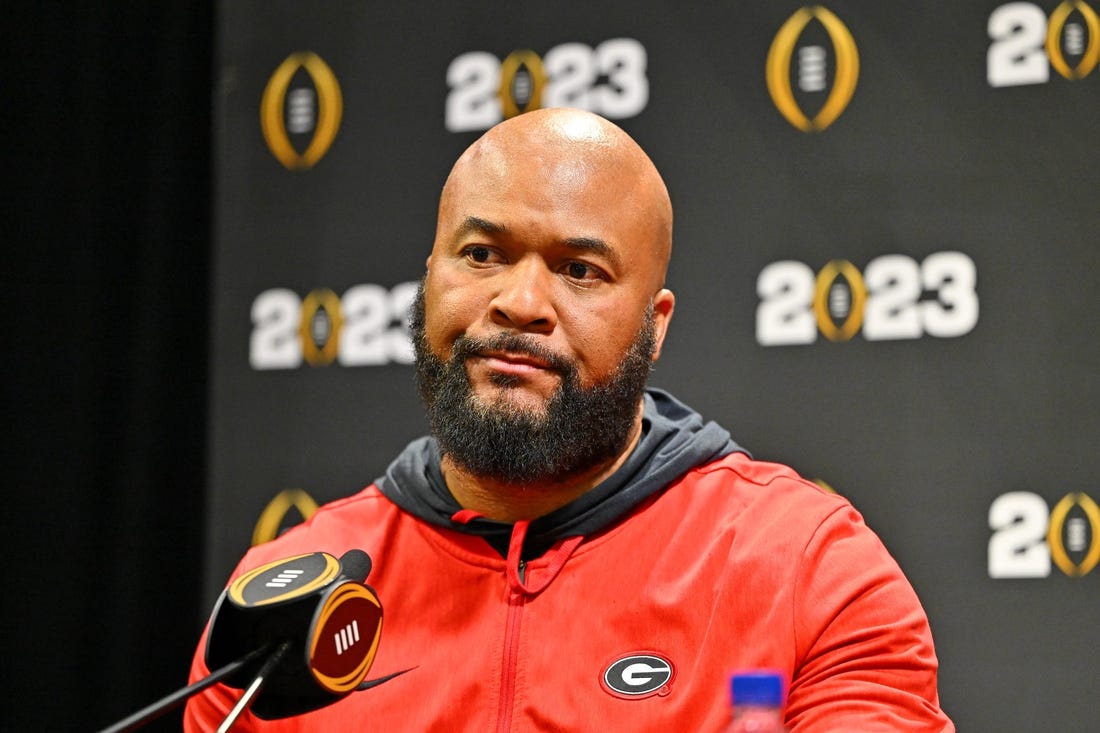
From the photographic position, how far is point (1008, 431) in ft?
8.46

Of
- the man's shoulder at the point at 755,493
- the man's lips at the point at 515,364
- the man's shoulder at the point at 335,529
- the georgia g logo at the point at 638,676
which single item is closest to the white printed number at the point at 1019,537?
the man's shoulder at the point at 755,493

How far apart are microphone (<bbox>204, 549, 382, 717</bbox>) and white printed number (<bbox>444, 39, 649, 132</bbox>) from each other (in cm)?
176

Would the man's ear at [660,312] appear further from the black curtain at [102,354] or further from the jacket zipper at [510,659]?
the black curtain at [102,354]

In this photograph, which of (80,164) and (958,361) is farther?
(80,164)

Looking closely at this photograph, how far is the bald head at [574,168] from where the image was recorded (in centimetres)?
209

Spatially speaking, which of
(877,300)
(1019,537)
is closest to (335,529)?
(877,300)

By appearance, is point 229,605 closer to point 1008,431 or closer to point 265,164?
point 1008,431

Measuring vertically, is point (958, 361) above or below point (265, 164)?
below

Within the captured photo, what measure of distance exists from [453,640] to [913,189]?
4.37ft

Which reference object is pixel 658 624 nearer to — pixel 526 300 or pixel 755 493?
pixel 755 493

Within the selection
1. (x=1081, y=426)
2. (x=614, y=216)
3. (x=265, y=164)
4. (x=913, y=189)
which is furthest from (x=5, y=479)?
(x=1081, y=426)

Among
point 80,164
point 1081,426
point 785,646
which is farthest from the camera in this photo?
point 80,164

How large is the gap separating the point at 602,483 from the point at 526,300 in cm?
33

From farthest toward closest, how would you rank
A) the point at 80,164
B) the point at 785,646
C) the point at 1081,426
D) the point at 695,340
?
the point at 80,164 → the point at 695,340 → the point at 1081,426 → the point at 785,646
